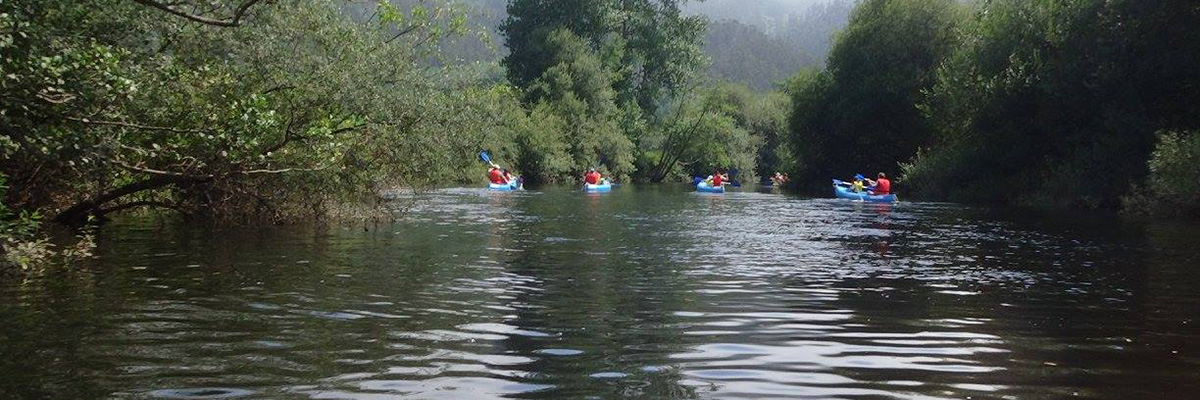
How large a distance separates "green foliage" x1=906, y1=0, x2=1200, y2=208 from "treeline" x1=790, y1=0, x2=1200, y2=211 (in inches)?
2.1

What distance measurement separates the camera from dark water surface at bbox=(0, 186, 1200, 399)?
8.04 m

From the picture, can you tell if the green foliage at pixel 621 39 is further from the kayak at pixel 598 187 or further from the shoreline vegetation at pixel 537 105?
the kayak at pixel 598 187

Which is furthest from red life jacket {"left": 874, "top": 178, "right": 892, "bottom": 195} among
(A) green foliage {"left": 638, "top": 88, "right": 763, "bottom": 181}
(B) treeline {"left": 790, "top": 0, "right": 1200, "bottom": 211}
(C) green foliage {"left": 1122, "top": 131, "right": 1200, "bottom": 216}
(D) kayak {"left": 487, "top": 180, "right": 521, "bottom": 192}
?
(A) green foliage {"left": 638, "top": 88, "right": 763, "bottom": 181}

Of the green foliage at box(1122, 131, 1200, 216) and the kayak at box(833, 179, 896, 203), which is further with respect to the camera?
the kayak at box(833, 179, 896, 203)

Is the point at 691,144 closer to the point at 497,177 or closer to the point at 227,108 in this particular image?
the point at 497,177

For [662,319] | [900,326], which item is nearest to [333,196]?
[662,319]

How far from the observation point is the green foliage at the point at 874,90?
2383 inches

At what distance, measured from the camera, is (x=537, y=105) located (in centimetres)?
7388

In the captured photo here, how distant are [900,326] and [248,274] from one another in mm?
8924

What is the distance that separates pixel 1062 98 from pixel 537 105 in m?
39.3

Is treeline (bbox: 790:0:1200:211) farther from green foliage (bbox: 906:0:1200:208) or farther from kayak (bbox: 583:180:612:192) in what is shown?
kayak (bbox: 583:180:612:192)

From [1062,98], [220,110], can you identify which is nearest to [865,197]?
[1062,98]

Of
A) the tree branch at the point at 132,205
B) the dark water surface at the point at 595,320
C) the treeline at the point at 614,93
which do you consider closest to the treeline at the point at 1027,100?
the treeline at the point at 614,93

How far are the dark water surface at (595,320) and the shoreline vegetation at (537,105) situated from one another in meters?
1.68
